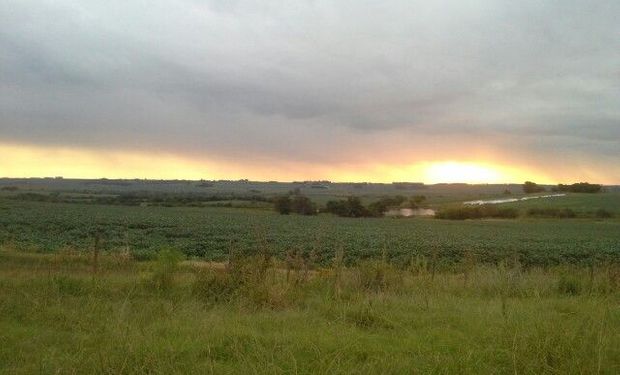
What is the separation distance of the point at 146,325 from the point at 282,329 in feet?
6.33

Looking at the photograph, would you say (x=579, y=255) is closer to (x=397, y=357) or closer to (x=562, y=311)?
(x=562, y=311)

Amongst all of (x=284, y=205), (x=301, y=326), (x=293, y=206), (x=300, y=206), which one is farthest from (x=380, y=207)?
(x=301, y=326)

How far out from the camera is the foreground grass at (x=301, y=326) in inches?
222

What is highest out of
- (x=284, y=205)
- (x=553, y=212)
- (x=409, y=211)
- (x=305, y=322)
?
(x=305, y=322)

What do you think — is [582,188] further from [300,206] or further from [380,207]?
[300,206]

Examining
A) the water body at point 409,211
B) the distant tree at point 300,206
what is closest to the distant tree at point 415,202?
the water body at point 409,211

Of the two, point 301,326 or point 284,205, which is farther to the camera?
point 284,205

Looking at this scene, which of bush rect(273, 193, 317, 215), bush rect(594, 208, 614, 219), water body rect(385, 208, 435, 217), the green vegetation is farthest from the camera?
the green vegetation

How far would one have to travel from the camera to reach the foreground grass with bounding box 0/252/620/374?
5.64m

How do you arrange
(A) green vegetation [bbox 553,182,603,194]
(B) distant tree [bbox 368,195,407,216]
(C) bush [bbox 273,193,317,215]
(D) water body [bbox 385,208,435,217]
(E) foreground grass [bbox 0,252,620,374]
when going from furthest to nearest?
(A) green vegetation [bbox 553,182,603,194] < (D) water body [bbox 385,208,435,217] < (B) distant tree [bbox 368,195,407,216] < (C) bush [bbox 273,193,317,215] < (E) foreground grass [bbox 0,252,620,374]

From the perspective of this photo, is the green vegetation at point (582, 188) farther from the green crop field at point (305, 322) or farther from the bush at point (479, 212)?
the green crop field at point (305, 322)

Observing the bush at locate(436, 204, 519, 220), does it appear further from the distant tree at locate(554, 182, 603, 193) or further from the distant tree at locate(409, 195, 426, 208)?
the distant tree at locate(554, 182, 603, 193)

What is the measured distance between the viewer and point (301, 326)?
7.36 meters

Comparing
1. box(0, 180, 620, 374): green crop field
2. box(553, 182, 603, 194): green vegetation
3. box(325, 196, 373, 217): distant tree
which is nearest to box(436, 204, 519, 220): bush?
box(325, 196, 373, 217): distant tree
